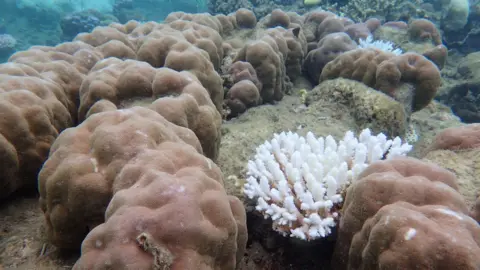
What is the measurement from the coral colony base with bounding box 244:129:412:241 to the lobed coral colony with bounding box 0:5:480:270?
0.01m

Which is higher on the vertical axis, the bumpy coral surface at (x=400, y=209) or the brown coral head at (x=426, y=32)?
the bumpy coral surface at (x=400, y=209)

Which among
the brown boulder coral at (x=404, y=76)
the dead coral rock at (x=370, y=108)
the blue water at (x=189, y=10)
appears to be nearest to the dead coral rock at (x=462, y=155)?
the dead coral rock at (x=370, y=108)

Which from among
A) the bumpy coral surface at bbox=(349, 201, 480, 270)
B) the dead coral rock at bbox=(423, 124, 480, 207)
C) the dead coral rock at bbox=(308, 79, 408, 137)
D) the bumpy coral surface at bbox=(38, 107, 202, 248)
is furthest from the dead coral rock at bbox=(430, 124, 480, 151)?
the bumpy coral surface at bbox=(38, 107, 202, 248)

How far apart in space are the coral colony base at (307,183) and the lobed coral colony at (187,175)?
0.01 m

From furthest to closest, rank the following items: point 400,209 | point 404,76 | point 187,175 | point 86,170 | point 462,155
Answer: point 404,76 < point 462,155 < point 86,170 < point 187,175 < point 400,209

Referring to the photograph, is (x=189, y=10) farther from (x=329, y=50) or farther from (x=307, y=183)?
(x=307, y=183)

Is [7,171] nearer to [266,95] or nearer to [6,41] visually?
[266,95]

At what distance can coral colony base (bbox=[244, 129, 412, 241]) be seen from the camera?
2363 mm

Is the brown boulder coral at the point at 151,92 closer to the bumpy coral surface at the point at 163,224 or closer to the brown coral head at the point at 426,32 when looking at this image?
the bumpy coral surface at the point at 163,224

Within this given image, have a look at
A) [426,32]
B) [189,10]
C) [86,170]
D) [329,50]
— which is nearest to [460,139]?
[86,170]

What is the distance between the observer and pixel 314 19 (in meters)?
8.15

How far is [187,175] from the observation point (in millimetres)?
1900

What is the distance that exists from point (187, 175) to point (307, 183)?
47.9 inches

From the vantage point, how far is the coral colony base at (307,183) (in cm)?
236
